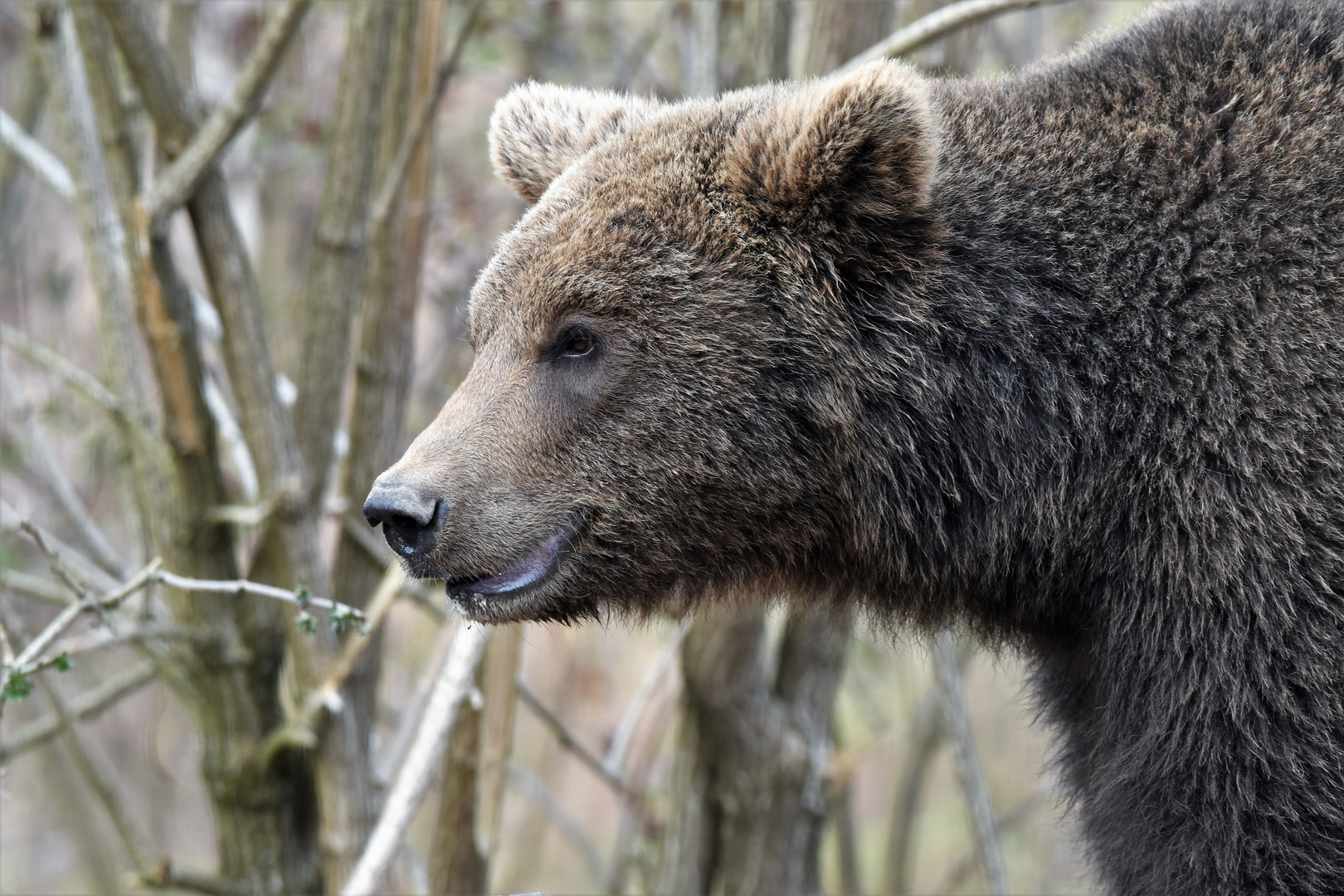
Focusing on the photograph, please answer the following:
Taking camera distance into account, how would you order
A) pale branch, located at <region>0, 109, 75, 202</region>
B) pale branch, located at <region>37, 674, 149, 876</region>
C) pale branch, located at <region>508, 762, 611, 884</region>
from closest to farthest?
pale branch, located at <region>37, 674, 149, 876</region> → pale branch, located at <region>0, 109, 75, 202</region> → pale branch, located at <region>508, 762, 611, 884</region>

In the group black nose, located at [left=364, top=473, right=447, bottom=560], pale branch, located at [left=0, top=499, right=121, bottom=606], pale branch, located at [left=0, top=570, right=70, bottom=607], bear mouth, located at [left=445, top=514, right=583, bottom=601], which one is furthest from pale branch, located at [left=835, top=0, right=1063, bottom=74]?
pale branch, located at [left=0, top=570, right=70, bottom=607]

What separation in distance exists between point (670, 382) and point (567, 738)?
8.60ft

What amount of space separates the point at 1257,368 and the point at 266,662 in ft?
13.5

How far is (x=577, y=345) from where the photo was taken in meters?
3.61

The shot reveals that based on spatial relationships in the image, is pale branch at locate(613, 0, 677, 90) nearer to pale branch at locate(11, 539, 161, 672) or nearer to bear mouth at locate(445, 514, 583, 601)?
bear mouth at locate(445, 514, 583, 601)

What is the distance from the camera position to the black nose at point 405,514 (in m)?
3.31

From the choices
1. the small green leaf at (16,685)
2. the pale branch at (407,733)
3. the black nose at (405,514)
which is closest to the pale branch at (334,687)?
the pale branch at (407,733)

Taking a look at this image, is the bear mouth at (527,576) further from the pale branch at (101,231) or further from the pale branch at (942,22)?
the pale branch at (101,231)

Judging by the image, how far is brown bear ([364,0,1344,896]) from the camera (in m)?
2.96

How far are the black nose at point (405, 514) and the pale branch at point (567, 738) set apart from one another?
1675 mm

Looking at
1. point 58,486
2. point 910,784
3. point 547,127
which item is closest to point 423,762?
point 547,127

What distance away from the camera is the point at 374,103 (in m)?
4.87

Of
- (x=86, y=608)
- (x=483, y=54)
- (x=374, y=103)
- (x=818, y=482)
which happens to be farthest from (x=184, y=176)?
(x=483, y=54)

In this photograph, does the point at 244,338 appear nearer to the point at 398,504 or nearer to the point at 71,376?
the point at 71,376
